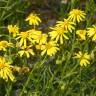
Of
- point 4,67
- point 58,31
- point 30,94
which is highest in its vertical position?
point 58,31

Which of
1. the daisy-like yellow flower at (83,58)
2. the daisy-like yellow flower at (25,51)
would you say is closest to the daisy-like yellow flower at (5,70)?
the daisy-like yellow flower at (25,51)

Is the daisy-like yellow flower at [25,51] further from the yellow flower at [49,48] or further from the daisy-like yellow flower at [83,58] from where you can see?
the daisy-like yellow flower at [83,58]

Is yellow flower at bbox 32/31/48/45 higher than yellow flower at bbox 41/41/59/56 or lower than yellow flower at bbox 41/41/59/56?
higher

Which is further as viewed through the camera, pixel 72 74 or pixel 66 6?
pixel 66 6

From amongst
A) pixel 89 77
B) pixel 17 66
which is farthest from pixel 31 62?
pixel 89 77

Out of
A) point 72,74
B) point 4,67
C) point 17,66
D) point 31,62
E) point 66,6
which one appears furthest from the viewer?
point 66,6

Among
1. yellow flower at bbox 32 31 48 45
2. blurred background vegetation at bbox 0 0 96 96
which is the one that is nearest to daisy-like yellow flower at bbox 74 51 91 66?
blurred background vegetation at bbox 0 0 96 96

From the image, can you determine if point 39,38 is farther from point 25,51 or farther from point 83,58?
point 83,58

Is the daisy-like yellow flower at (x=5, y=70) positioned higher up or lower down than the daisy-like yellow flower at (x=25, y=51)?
lower down

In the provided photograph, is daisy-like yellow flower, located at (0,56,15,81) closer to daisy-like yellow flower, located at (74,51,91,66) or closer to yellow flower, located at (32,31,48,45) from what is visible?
yellow flower, located at (32,31,48,45)

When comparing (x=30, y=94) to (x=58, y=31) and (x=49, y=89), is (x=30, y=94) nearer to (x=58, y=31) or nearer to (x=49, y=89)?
(x=49, y=89)

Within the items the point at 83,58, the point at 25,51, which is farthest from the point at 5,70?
the point at 83,58
